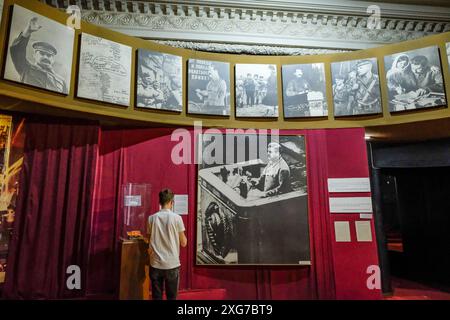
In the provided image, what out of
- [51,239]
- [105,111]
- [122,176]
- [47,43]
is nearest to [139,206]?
[122,176]

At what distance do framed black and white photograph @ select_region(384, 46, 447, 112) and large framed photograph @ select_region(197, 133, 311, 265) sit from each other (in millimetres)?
1978

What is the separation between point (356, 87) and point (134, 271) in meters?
5.14

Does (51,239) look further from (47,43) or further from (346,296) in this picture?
(346,296)

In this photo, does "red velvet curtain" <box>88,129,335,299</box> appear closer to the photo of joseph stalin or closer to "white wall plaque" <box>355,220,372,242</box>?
"white wall plaque" <box>355,220,372,242</box>

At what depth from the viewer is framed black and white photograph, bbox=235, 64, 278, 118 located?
5.69 m

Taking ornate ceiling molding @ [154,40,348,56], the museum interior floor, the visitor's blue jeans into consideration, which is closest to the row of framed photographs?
ornate ceiling molding @ [154,40,348,56]

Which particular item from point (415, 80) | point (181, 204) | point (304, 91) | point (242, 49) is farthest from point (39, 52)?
point (415, 80)

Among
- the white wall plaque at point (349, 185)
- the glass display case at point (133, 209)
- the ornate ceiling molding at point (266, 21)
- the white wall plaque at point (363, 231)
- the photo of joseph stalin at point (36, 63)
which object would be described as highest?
the ornate ceiling molding at point (266, 21)

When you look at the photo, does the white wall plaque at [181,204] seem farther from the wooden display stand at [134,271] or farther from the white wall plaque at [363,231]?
the white wall plaque at [363,231]

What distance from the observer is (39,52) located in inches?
177

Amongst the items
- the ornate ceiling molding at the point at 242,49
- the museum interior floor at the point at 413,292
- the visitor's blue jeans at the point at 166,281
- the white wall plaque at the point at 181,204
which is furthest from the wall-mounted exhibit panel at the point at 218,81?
the museum interior floor at the point at 413,292

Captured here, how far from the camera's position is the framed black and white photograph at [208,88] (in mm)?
5578

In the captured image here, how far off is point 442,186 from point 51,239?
8.13 metres

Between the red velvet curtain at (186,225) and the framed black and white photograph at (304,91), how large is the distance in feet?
3.53
